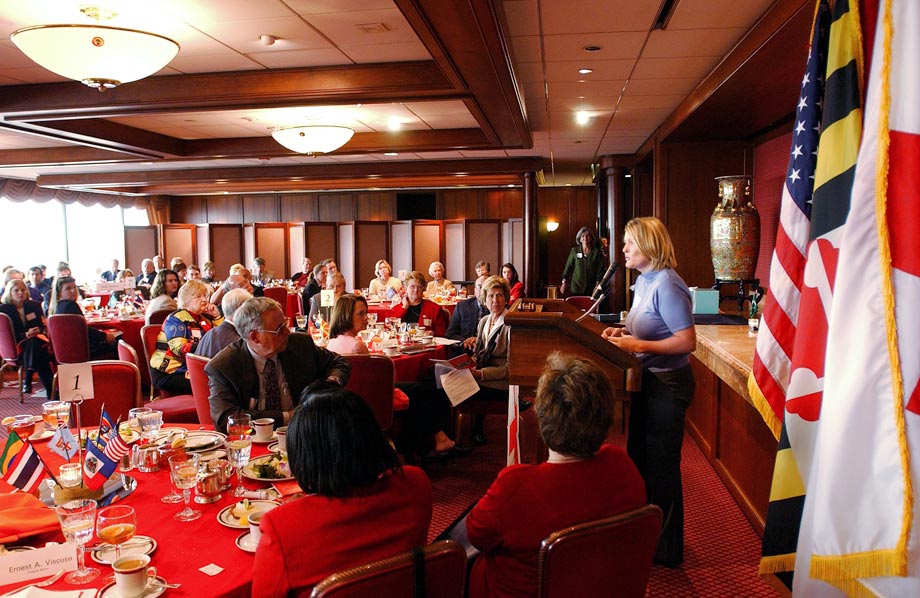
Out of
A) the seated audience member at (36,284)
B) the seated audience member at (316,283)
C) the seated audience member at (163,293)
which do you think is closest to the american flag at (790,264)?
the seated audience member at (163,293)

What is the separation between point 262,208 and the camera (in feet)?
54.3

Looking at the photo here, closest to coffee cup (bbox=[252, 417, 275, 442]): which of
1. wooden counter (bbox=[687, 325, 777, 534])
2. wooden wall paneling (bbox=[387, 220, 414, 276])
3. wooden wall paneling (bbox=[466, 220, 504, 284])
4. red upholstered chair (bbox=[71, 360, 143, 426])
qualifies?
red upholstered chair (bbox=[71, 360, 143, 426])

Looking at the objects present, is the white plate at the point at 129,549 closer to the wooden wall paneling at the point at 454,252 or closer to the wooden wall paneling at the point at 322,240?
the wooden wall paneling at the point at 454,252

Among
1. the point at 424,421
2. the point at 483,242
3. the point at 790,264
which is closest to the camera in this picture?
the point at 790,264

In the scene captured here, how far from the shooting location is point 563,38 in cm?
470

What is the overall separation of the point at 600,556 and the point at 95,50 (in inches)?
151

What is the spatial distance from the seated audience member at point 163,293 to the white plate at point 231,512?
519cm

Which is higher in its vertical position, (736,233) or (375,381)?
(736,233)

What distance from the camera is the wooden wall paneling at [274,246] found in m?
15.6

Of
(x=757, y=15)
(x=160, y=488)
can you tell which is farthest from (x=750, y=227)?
(x=160, y=488)

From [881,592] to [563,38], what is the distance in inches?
159

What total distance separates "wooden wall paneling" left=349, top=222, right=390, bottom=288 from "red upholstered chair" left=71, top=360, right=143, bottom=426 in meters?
11.2

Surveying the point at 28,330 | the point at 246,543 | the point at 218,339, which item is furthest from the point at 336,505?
the point at 28,330

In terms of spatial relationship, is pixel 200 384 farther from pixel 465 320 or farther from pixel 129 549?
pixel 465 320
